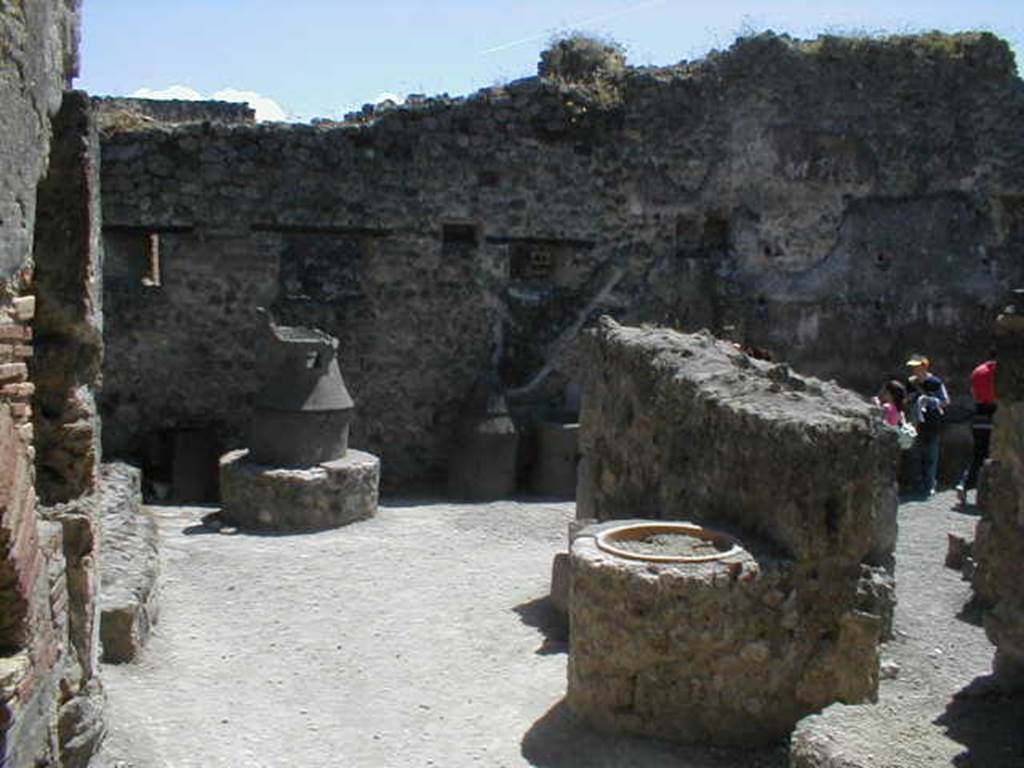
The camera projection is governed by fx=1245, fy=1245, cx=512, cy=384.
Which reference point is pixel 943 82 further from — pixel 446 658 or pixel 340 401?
pixel 446 658

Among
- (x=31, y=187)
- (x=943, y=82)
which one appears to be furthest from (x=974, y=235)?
(x=31, y=187)

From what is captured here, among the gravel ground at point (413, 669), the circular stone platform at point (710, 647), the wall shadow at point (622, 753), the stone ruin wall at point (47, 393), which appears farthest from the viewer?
the circular stone platform at point (710, 647)

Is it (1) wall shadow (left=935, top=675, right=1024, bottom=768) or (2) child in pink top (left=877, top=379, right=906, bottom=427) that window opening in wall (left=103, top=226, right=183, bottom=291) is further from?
(1) wall shadow (left=935, top=675, right=1024, bottom=768)

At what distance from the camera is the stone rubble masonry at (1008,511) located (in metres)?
4.94

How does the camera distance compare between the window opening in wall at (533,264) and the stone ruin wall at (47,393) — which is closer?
the stone ruin wall at (47,393)

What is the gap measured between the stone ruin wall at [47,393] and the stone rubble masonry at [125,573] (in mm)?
1755

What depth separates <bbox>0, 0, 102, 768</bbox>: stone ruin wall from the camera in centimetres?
344

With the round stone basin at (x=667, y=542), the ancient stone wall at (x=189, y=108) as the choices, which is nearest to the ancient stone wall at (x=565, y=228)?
the ancient stone wall at (x=189, y=108)

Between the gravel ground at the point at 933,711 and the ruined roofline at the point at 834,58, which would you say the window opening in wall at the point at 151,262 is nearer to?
the ruined roofline at the point at 834,58

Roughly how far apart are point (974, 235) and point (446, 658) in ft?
30.1

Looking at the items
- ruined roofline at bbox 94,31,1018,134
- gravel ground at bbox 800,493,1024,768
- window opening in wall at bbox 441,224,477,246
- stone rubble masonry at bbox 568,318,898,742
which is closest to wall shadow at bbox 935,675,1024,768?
gravel ground at bbox 800,493,1024,768

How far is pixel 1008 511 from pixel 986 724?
865 millimetres

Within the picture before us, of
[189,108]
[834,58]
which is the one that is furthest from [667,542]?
[189,108]

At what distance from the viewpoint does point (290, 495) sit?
10.6 metres
